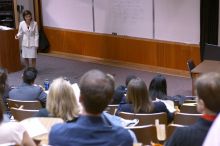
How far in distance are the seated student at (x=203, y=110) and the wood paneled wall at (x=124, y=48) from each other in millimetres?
7106

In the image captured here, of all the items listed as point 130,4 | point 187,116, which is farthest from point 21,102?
point 130,4

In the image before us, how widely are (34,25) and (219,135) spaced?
25.7ft

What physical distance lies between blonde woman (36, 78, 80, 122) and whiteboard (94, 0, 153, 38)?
245 inches

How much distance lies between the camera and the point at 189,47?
9359 millimetres

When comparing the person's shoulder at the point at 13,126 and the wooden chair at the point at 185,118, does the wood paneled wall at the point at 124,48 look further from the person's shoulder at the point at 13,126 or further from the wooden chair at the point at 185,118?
the person's shoulder at the point at 13,126

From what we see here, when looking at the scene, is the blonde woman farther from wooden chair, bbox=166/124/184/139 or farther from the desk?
the desk

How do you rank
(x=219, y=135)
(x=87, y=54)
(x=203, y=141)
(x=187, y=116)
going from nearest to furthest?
(x=219, y=135), (x=203, y=141), (x=187, y=116), (x=87, y=54)

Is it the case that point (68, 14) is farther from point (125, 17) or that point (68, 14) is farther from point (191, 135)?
point (191, 135)

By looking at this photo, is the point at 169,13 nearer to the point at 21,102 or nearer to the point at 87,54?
the point at 87,54

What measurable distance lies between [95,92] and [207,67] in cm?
534

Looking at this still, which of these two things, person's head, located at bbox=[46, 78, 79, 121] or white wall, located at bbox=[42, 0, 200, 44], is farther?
white wall, located at bbox=[42, 0, 200, 44]

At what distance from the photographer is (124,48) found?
416 inches

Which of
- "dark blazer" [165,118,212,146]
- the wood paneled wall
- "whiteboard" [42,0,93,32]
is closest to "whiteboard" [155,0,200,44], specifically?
the wood paneled wall

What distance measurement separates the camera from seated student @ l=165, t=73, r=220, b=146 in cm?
218
